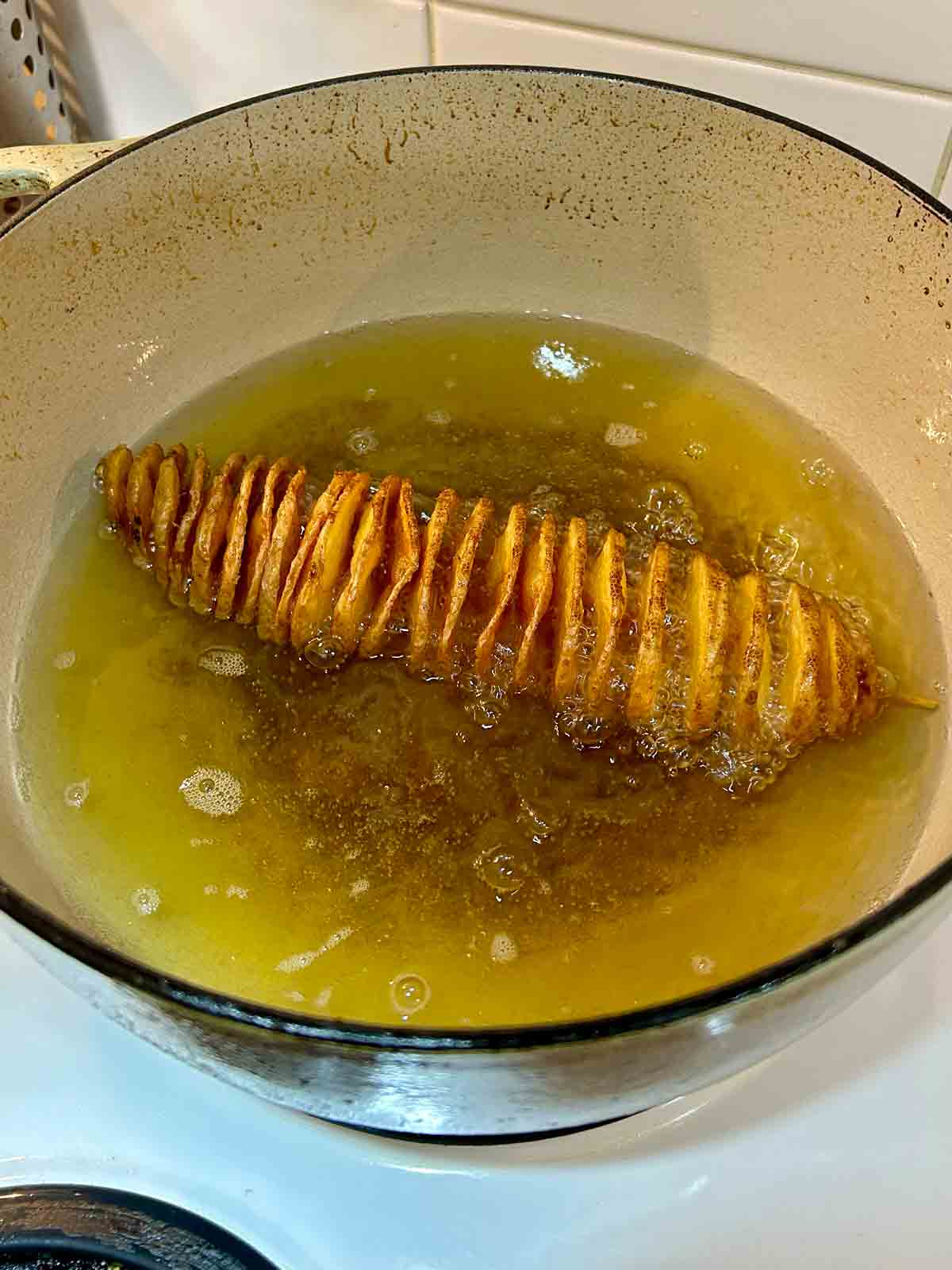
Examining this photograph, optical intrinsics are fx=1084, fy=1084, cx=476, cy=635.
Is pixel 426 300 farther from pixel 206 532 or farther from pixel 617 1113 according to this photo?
pixel 617 1113

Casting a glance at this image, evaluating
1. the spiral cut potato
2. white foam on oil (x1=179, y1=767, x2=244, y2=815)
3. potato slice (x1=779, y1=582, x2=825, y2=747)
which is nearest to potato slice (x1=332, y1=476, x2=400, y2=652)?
the spiral cut potato

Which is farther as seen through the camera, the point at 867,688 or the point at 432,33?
the point at 432,33

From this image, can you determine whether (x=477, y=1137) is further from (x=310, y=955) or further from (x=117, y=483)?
(x=117, y=483)

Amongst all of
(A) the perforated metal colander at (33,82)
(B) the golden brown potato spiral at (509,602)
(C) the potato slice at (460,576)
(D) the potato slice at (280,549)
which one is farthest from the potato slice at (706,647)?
(A) the perforated metal colander at (33,82)

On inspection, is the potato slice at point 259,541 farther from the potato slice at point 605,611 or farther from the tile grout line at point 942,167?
the tile grout line at point 942,167

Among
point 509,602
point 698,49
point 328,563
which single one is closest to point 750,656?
point 509,602
